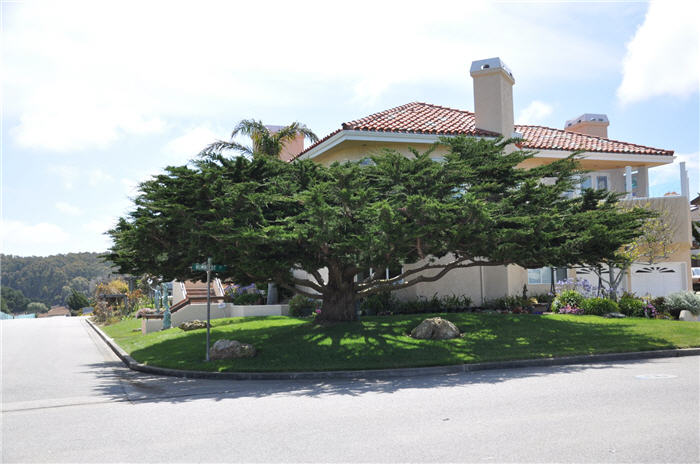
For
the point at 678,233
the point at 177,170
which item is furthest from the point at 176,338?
the point at 678,233

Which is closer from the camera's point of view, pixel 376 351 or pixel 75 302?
pixel 376 351

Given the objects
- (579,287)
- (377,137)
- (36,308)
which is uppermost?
(377,137)

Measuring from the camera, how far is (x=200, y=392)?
35.3 feet

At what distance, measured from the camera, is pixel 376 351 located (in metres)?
13.4

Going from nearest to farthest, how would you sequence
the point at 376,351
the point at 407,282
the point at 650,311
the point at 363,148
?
the point at 376,351
the point at 407,282
the point at 650,311
the point at 363,148

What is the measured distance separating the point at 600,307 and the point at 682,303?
2.63 meters

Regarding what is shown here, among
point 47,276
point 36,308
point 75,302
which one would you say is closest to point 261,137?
point 75,302

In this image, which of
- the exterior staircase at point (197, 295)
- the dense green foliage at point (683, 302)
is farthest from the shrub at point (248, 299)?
the dense green foliage at point (683, 302)

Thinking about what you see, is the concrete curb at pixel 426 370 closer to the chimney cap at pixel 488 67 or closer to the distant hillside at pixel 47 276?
the chimney cap at pixel 488 67

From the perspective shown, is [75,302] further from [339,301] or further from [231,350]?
[231,350]

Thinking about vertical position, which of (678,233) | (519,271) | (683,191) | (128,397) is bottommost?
(128,397)

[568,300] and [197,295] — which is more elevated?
[197,295]

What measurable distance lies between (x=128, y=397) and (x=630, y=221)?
42.0 feet

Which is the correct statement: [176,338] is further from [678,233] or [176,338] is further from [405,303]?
[678,233]
